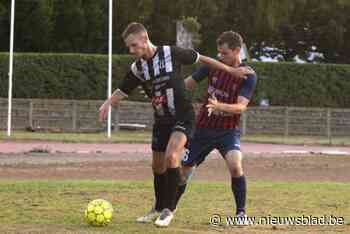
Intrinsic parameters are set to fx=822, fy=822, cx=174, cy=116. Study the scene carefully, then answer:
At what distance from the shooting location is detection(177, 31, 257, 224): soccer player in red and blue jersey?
9.29 meters

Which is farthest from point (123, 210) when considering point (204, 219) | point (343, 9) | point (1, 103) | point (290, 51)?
point (290, 51)

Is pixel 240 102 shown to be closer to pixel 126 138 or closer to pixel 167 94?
pixel 167 94

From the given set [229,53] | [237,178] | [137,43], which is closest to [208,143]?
[237,178]

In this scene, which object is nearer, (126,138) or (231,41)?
(231,41)

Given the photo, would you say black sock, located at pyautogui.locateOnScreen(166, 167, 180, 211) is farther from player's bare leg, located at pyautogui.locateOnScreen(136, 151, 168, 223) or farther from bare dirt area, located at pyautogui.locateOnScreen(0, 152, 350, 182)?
bare dirt area, located at pyautogui.locateOnScreen(0, 152, 350, 182)

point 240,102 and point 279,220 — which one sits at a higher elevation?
point 240,102

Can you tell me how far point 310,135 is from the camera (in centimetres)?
3681

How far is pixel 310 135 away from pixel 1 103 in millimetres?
13709

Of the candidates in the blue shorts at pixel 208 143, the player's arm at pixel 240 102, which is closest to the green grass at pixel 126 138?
the blue shorts at pixel 208 143

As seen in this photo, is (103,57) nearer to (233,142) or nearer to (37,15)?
(37,15)

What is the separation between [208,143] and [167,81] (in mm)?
1016

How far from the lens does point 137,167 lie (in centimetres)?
1922

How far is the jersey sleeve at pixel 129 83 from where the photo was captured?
9.32 m

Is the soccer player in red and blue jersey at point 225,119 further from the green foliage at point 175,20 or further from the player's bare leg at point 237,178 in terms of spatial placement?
the green foliage at point 175,20
